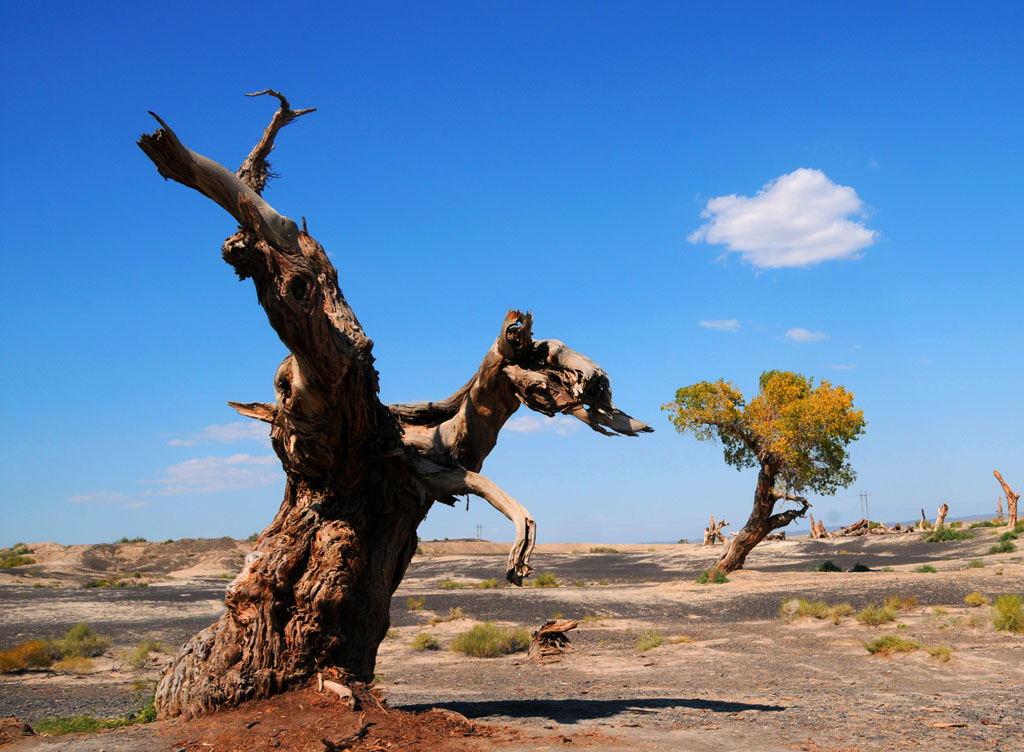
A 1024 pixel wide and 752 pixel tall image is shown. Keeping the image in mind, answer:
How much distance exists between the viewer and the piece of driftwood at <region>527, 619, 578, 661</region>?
14.4m

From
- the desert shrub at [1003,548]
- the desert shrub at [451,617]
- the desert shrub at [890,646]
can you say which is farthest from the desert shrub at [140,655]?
the desert shrub at [1003,548]

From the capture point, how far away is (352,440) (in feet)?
24.6

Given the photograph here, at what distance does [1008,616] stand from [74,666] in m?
17.3

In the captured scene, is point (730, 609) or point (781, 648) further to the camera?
point (730, 609)

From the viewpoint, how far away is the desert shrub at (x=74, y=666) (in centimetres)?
1370

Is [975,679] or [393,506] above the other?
[393,506]

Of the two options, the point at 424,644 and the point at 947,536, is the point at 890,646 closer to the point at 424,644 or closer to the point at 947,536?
the point at 424,644

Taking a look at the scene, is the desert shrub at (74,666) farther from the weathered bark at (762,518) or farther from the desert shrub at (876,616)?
the weathered bark at (762,518)

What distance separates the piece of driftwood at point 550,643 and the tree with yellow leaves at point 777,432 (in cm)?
1382

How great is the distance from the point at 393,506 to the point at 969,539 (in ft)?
139

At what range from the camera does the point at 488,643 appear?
50.8 feet

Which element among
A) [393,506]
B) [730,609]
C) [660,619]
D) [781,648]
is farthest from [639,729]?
[730,609]

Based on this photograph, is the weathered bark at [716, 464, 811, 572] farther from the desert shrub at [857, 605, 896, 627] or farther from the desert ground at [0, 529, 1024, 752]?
the desert shrub at [857, 605, 896, 627]

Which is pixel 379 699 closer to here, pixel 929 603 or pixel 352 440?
pixel 352 440
